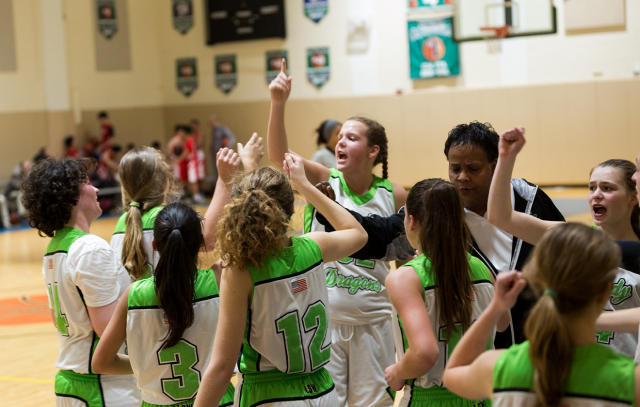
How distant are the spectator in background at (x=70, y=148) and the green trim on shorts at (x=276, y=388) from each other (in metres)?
14.2

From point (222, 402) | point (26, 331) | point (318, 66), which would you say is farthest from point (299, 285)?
point (318, 66)

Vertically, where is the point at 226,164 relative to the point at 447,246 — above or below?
above

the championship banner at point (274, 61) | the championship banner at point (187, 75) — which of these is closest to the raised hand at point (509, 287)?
the championship banner at point (274, 61)

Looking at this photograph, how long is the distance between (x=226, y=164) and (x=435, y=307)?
1.15 m

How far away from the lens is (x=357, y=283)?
130 inches

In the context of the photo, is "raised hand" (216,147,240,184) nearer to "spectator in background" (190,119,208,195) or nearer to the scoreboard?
"spectator in background" (190,119,208,195)

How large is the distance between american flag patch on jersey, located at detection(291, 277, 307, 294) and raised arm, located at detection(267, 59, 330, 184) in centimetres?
111

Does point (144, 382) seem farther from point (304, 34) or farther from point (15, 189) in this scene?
point (304, 34)

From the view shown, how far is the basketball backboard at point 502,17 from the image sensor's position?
13258mm

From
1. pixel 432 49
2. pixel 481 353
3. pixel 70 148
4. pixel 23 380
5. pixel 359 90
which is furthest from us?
pixel 359 90

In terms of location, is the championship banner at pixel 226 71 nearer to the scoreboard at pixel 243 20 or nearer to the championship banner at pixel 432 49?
the scoreboard at pixel 243 20

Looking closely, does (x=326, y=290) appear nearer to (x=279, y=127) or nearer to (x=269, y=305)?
(x=269, y=305)

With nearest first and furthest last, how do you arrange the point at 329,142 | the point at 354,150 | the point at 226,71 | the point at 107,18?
1. the point at 354,150
2. the point at 329,142
3. the point at 107,18
4. the point at 226,71

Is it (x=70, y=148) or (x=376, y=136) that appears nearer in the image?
(x=376, y=136)
